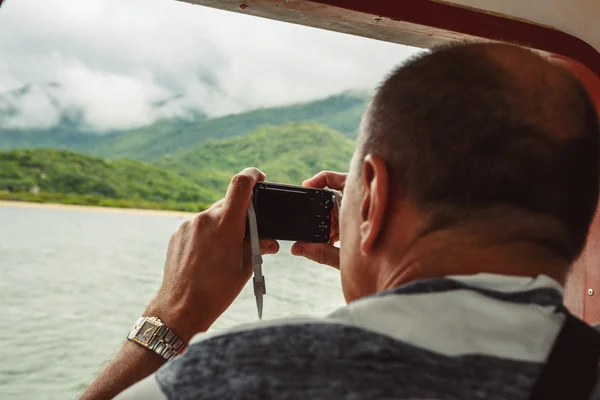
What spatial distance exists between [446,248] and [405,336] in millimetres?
100

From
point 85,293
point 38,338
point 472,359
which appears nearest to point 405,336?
point 472,359

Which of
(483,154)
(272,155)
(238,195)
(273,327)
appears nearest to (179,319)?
(238,195)

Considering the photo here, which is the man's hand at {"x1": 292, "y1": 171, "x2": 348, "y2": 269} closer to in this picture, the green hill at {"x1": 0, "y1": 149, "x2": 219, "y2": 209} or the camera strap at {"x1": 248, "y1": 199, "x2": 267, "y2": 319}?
the camera strap at {"x1": 248, "y1": 199, "x2": 267, "y2": 319}

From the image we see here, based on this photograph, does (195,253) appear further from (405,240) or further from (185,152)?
(185,152)

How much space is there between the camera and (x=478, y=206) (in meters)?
0.49

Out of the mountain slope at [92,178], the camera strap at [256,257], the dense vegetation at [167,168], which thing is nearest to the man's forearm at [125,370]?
the camera strap at [256,257]

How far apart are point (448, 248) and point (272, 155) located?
1.85m

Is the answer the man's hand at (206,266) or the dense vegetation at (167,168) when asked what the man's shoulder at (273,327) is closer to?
the man's hand at (206,266)

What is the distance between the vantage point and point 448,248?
0.50 m

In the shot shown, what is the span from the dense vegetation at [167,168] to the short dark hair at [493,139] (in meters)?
1.63

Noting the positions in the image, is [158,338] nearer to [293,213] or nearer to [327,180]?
[293,213]

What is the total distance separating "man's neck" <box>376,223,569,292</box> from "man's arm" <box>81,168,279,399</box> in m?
0.35

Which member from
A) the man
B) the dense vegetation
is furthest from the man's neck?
the dense vegetation

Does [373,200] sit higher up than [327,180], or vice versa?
[373,200]
